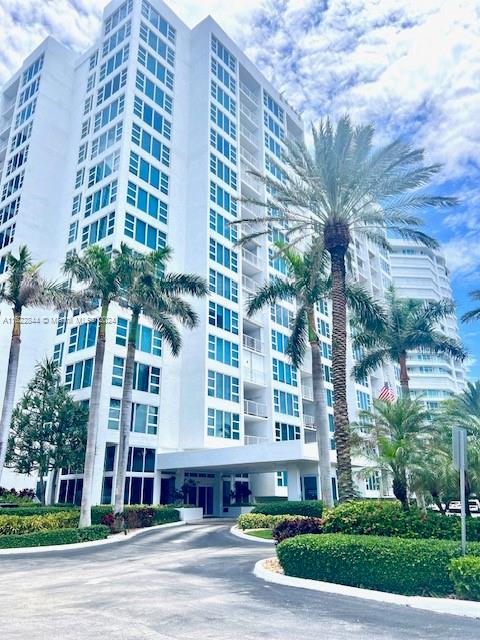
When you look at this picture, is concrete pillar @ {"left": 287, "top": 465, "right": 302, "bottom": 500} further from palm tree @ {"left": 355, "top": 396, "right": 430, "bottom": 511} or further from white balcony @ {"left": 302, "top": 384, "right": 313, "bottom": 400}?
white balcony @ {"left": 302, "top": 384, "right": 313, "bottom": 400}

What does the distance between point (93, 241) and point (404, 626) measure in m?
34.9

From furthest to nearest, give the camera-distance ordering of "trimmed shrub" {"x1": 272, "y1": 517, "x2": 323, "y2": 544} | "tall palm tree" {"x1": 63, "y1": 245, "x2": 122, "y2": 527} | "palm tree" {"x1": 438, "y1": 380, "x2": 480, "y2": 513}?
"tall palm tree" {"x1": 63, "y1": 245, "x2": 122, "y2": 527}
"palm tree" {"x1": 438, "y1": 380, "x2": 480, "y2": 513}
"trimmed shrub" {"x1": 272, "y1": 517, "x2": 323, "y2": 544}

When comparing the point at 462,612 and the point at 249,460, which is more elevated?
the point at 249,460

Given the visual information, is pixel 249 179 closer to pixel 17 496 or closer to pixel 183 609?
pixel 17 496

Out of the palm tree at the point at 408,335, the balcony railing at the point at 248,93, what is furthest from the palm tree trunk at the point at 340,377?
the balcony railing at the point at 248,93

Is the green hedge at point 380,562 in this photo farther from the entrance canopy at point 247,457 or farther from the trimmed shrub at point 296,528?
the entrance canopy at point 247,457

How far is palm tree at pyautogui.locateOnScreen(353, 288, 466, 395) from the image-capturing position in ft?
102

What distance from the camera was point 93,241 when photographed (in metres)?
37.6

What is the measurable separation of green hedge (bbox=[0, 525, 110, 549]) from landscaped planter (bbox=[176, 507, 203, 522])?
10193 mm

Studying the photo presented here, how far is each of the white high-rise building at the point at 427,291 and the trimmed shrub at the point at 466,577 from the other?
91334 mm

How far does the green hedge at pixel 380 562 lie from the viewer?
952 centimetres

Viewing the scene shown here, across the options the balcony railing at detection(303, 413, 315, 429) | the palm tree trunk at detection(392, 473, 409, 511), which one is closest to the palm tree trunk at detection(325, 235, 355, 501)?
the palm tree trunk at detection(392, 473, 409, 511)

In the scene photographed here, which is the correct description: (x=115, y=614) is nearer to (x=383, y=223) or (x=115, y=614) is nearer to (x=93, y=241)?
(x=383, y=223)

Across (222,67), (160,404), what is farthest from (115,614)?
(222,67)
